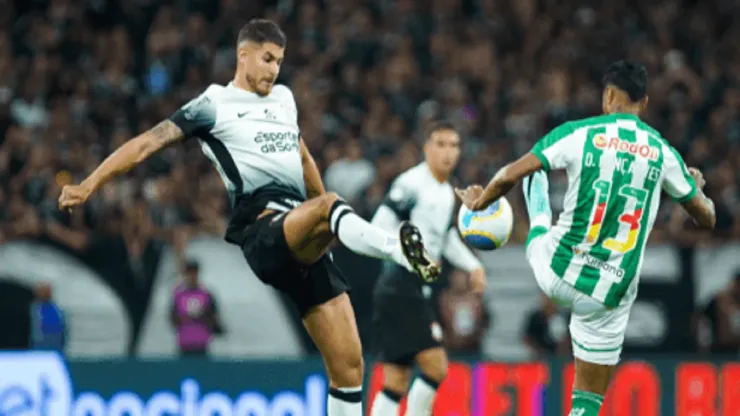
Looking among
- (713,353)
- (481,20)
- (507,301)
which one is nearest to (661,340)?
(713,353)

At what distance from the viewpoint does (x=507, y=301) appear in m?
14.1

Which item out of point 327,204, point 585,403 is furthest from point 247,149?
point 585,403

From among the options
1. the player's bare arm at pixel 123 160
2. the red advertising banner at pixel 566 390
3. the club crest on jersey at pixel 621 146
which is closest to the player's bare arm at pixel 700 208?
the club crest on jersey at pixel 621 146

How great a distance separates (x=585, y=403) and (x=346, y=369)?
142 cm

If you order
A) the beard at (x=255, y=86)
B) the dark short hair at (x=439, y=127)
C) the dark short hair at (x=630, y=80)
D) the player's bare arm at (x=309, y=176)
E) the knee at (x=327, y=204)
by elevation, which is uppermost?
the dark short hair at (x=439, y=127)

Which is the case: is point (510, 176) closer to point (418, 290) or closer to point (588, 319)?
point (588, 319)

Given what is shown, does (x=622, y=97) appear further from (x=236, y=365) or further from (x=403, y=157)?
(x=403, y=157)

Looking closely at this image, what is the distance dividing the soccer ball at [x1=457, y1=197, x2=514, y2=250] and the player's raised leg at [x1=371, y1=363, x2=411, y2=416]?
2110 mm

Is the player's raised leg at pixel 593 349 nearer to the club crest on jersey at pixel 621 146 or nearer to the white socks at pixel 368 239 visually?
the club crest on jersey at pixel 621 146

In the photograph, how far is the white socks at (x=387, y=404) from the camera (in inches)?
385

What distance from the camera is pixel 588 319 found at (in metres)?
7.55

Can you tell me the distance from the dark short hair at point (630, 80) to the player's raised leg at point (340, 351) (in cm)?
208

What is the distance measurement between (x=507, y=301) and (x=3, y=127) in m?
Answer: 6.63

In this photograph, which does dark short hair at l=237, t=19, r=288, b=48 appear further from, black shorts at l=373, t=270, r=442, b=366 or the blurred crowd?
the blurred crowd
